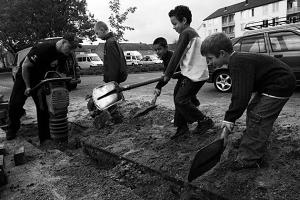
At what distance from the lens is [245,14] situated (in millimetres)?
66188

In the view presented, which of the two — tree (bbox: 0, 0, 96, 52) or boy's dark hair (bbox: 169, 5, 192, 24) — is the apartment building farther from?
boy's dark hair (bbox: 169, 5, 192, 24)

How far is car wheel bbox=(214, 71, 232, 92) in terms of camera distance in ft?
28.6

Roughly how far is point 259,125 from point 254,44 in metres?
5.80

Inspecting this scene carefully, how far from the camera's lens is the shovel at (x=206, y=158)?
2.65 meters

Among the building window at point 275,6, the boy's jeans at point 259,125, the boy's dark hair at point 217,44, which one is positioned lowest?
the boy's jeans at point 259,125

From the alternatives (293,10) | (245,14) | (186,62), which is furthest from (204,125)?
(245,14)

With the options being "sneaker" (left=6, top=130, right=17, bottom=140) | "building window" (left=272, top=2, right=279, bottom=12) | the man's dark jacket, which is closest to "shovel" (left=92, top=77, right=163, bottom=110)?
the man's dark jacket

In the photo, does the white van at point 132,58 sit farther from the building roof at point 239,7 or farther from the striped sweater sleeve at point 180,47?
the building roof at point 239,7

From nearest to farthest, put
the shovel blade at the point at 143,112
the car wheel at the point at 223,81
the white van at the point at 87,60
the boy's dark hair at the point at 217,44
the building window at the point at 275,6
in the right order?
the boy's dark hair at the point at 217,44 < the shovel blade at the point at 143,112 < the car wheel at the point at 223,81 < the white van at the point at 87,60 < the building window at the point at 275,6

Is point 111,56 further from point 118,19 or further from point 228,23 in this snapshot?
point 228,23

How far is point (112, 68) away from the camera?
5.04 m

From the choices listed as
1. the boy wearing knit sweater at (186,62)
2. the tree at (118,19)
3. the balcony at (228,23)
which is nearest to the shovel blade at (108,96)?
the boy wearing knit sweater at (186,62)

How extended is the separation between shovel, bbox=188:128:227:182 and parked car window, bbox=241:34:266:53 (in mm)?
5890

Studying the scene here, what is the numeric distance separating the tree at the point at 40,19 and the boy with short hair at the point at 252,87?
26249mm
